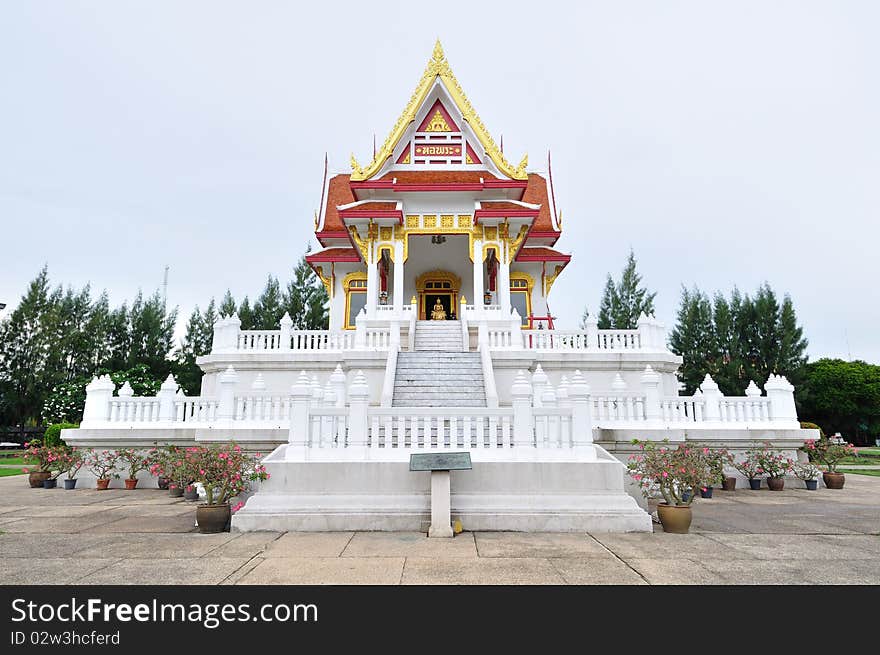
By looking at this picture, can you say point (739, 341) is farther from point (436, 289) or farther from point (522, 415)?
point (522, 415)

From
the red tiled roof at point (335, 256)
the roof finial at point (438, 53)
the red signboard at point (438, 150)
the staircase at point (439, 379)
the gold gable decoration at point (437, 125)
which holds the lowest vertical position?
the staircase at point (439, 379)

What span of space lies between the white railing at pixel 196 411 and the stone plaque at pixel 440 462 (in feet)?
21.6

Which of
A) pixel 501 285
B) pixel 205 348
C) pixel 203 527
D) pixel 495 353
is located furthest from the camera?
pixel 205 348

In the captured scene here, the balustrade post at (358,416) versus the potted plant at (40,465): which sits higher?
the balustrade post at (358,416)

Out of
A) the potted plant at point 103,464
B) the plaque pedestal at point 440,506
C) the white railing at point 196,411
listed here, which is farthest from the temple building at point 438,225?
the plaque pedestal at point 440,506

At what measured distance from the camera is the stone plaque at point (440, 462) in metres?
6.30

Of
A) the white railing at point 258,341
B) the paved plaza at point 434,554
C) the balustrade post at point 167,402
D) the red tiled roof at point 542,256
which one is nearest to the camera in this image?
the paved plaza at point 434,554

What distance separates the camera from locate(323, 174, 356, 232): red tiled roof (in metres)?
23.0

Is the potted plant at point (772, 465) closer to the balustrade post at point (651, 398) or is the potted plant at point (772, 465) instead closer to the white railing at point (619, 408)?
the balustrade post at point (651, 398)

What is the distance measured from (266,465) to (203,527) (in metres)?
1.00

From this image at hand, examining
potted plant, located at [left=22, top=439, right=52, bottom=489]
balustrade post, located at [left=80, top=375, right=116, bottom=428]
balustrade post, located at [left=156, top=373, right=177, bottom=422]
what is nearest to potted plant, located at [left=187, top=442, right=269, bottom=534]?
balustrade post, located at [left=156, top=373, right=177, bottom=422]
